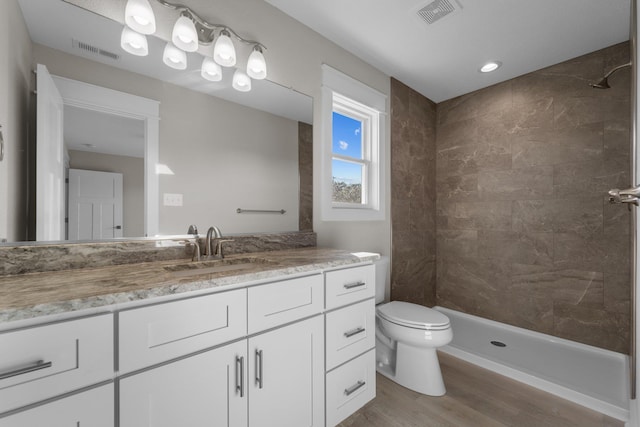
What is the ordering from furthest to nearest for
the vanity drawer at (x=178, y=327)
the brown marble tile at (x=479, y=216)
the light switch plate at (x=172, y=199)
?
the brown marble tile at (x=479, y=216), the light switch plate at (x=172, y=199), the vanity drawer at (x=178, y=327)

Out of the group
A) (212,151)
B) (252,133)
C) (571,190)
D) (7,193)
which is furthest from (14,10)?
(571,190)

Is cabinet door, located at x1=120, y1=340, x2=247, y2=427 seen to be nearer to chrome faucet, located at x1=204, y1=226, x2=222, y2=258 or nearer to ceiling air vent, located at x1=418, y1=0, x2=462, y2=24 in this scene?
chrome faucet, located at x1=204, y1=226, x2=222, y2=258

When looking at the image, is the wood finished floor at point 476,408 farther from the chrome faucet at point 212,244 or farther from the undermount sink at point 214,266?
the chrome faucet at point 212,244

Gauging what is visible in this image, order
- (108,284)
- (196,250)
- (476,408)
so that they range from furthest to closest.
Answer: (476,408) → (196,250) → (108,284)

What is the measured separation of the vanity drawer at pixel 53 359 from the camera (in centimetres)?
59

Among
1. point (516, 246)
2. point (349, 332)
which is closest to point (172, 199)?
point (349, 332)

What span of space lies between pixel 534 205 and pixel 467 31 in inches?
61.0

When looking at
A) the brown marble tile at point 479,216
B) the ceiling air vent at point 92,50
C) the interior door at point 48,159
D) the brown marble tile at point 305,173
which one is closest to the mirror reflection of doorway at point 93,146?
the interior door at point 48,159

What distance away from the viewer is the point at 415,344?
1715 millimetres

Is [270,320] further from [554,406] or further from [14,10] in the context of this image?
[554,406]

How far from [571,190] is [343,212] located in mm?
1854

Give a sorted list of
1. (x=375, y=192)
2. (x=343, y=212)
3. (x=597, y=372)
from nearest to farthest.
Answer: (x=597, y=372)
(x=343, y=212)
(x=375, y=192)

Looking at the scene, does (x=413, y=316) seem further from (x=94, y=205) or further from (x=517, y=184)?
(x=94, y=205)

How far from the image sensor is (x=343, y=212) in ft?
7.14
